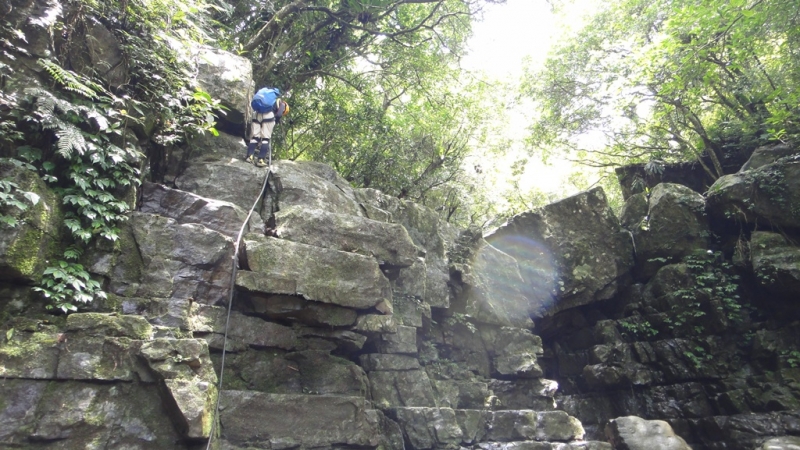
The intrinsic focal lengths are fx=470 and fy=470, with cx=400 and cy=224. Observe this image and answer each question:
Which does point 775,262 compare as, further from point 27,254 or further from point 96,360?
point 27,254

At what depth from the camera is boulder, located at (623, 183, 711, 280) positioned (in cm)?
1339

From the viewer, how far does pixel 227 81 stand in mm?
8562

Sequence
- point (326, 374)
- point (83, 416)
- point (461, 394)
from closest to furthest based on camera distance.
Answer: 1. point (83, 416)
2. point (326, 374)
3. point (461, 394)

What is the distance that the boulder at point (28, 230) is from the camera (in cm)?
486

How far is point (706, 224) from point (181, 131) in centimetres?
1388

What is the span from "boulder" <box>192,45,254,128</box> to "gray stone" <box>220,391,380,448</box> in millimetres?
5248

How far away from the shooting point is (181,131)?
7.50 m

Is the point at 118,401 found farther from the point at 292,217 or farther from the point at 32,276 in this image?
the point at 292,217

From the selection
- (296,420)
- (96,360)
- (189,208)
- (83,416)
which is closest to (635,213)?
(296,420)

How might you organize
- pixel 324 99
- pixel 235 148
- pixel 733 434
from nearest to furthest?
pixel 235 148
pixel 733 434
pixel 324 99

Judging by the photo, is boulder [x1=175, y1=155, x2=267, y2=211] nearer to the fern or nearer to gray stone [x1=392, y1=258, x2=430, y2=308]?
the fern

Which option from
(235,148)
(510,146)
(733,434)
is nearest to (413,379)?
(235,148)

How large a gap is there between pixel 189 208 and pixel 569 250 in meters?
9.76

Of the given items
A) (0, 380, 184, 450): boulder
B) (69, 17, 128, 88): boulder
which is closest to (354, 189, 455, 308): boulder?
(69, 17, 128, 88): boulder
